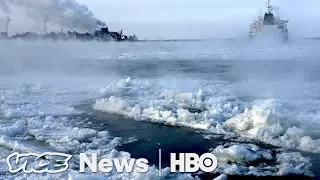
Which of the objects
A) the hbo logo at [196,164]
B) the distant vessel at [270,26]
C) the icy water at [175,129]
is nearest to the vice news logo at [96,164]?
the hbo logo at [196,164]

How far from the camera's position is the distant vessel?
64.3 metres

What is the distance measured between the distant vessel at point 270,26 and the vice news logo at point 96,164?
60.1m

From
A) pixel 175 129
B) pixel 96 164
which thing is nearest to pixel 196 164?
pixel 96 164

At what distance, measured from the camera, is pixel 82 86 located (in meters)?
18.9

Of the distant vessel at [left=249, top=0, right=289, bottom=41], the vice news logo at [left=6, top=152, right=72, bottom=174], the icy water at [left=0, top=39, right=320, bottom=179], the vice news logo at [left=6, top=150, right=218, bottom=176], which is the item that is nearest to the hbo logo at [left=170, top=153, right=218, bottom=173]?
the vice news logo at [left=6, top=150, right=218, bottom=176]

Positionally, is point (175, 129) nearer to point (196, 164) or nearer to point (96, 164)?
point (196, 164)

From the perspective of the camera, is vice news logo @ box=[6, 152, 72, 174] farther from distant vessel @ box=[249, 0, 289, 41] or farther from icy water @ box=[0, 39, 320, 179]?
distant vessel @ box=[249, 0, 289, 41]

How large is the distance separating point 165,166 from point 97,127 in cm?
353

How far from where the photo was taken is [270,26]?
210 feet

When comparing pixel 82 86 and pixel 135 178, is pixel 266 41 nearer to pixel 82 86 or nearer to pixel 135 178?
pixel 82 86

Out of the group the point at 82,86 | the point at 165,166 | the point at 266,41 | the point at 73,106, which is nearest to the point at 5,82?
the point at 82,86

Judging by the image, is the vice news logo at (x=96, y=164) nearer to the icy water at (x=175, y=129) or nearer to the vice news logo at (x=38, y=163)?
the vice news logo at (x=38, y=163)

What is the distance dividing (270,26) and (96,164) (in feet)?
200

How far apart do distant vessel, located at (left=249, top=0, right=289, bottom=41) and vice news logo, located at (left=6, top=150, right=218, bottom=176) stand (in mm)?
60135
